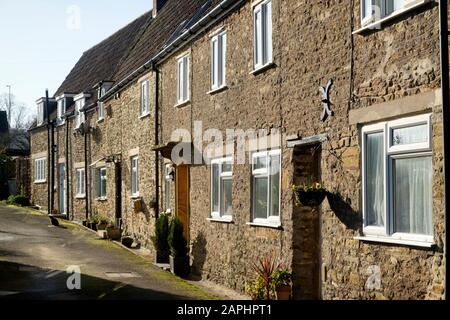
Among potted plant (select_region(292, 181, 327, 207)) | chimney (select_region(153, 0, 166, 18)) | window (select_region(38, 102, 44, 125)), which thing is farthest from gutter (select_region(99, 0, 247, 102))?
window (select_region(38, 102, 44, 125))

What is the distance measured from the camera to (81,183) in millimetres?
32000

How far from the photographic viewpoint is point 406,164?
8.70 m

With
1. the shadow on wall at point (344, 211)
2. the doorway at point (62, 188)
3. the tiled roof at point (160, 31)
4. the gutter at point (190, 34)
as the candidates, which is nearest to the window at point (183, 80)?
Result: the gutter at point (190, 34)

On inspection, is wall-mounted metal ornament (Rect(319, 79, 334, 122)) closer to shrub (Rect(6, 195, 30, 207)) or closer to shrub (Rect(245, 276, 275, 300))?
shrub (Rect(245, 276, 275, 300))

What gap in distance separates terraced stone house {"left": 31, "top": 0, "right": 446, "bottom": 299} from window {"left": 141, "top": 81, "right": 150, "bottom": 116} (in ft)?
0.31

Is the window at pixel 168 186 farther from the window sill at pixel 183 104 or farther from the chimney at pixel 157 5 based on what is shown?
the chimney at pixel 157 5

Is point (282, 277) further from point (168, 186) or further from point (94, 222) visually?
point (94, 222)

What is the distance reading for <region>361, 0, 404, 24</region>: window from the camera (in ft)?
29.5

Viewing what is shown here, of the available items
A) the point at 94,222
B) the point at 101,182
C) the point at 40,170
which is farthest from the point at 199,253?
the point at 40,170

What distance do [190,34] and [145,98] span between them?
5.38 m

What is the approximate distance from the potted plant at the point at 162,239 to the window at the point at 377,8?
9.78m

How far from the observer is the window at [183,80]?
1800 centimetres

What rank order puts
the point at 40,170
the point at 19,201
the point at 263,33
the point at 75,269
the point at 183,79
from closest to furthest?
1. the point at 263,33
2. the point at 75,269
3. the point at 183,79
4. the point at 40,170
5. the point at 19,201
